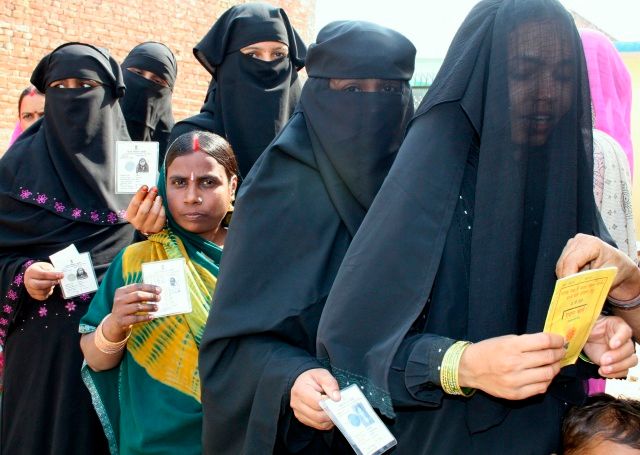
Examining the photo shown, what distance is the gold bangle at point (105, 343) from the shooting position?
2.72 meters

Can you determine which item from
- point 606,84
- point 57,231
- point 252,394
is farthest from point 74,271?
point 606,84

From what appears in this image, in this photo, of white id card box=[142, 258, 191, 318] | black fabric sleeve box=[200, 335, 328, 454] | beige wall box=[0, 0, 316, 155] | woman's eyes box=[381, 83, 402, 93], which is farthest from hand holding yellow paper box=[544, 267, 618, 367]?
beige wall box=[0, 0, 316, 155]

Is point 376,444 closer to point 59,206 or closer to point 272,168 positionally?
point 272,168

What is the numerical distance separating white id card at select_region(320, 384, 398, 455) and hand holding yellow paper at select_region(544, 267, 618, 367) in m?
0.43

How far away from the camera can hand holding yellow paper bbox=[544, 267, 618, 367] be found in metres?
1.51

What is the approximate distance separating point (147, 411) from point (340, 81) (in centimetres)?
138

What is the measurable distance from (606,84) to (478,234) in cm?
174

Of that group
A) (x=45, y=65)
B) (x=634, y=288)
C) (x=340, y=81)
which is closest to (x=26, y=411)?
(x=45, y=65)

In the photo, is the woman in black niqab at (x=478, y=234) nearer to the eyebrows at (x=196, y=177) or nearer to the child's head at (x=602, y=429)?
the child's head at (x=602, y=429)

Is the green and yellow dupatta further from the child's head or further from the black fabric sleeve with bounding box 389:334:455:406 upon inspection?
the child's head

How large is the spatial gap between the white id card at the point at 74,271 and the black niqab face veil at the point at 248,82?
0.83m

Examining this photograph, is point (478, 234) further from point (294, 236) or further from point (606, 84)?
point (606, 84)

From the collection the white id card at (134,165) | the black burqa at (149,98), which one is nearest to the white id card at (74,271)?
the white id card at (134,165)

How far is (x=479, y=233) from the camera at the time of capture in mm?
1766
